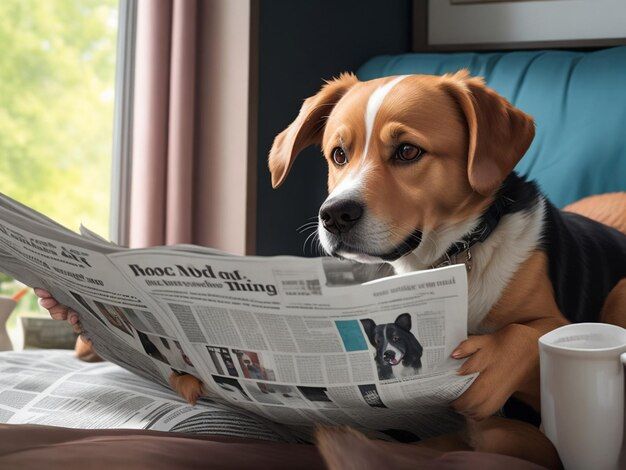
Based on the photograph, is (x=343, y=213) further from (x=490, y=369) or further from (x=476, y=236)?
(x=490, y=369)

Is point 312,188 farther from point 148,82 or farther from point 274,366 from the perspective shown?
point 274,366

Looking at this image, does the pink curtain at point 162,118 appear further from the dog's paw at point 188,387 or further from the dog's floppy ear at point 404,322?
the dog's floppy ear at point 404,322

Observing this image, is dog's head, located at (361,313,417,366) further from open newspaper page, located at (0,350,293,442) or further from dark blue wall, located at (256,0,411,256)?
dark blue wall, located at (256,0,411,256)

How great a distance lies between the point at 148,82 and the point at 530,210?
127cm

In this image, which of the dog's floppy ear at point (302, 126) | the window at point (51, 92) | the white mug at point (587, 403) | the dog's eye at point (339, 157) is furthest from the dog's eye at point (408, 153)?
the window at point (51, 92)

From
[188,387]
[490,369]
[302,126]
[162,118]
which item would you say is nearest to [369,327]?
[490,369]

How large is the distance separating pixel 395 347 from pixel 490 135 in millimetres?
443

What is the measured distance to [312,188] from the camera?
217 centimetres

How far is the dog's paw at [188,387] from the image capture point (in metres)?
0.95

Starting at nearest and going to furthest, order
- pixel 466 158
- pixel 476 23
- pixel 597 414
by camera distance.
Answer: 1. pixel 597 414
2. pixel 466 158
3. pixel 476 23

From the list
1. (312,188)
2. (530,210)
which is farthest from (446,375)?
(312,188)

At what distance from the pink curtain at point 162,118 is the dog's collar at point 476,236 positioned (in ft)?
3.63

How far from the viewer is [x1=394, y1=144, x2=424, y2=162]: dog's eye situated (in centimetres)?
111

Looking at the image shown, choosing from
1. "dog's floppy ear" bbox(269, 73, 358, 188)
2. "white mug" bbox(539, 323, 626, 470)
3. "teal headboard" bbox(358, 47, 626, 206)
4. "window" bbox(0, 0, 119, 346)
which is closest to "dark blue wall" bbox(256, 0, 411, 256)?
"teal headboard" bbox(358, 47, 626, 206)
